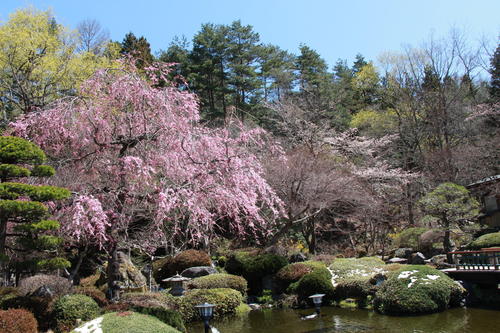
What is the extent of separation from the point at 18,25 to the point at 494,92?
2792 centimetres

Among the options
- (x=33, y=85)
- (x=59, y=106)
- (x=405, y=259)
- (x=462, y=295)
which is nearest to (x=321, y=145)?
(x=405, y=259)

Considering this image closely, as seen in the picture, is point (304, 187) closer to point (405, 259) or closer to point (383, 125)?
point (405, 259)

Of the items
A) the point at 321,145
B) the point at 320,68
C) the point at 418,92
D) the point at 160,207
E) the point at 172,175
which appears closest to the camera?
the point at 160,207

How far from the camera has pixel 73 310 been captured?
326 inches

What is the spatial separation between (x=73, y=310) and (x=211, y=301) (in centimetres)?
443

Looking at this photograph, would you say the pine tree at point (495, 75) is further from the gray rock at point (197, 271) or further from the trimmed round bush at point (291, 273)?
the gray rock at point (197, 271)

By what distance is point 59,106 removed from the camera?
326 inches

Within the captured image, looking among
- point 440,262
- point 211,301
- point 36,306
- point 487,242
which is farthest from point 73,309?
point 487,242

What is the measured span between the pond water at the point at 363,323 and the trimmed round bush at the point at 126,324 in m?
4.20

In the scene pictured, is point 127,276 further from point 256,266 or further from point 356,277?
point 356,277

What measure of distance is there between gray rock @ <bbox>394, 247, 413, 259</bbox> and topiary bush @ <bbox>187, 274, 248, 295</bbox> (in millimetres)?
8244

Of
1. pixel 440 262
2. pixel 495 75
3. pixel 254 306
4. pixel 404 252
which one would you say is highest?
pixel 495 75

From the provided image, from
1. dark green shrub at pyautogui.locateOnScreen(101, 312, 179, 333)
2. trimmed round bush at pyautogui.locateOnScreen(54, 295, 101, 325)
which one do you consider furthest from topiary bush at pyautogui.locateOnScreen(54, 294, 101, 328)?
dark green shrub at pyautogui.locateOnScreen(101, 312, 179, 333)

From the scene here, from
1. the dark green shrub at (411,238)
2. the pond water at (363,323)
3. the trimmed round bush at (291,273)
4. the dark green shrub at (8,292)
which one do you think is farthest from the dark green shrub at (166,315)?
the dark green shrub at (411,238)
